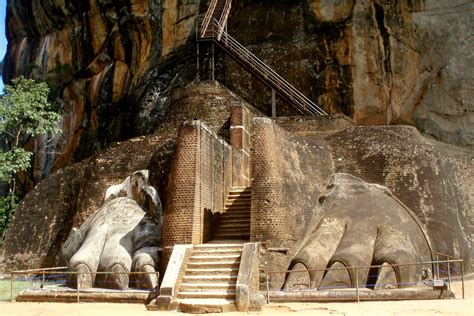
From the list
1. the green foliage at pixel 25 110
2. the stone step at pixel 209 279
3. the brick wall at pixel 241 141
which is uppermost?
the green foliage at pixel 25 110

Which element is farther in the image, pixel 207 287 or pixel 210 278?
pixel 210 278

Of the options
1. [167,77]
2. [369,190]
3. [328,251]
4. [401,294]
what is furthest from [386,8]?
[401,294]

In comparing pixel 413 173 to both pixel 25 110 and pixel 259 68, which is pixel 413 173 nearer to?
pixel 259 68

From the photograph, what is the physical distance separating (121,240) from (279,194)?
3.74m

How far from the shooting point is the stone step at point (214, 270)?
1241cm

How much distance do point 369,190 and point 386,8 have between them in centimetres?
1117

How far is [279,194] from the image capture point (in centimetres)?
1409

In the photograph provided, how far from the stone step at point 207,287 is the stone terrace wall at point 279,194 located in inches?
63.4

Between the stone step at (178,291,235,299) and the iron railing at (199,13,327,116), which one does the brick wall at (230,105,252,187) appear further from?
the stone step at (178,291,235,299)

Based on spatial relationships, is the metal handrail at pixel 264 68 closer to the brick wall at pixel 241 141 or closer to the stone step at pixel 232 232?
the brick wall at pixel 241 141

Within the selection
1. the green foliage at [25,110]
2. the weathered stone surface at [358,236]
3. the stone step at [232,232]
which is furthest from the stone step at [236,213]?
the green foliage at [25,110]

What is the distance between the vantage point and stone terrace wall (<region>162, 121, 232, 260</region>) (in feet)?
45.2

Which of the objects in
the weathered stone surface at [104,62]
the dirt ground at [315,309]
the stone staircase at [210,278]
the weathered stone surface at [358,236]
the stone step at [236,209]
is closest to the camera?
the dirt ground at [315,309]

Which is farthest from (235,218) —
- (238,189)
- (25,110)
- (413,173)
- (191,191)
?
(25,110)
